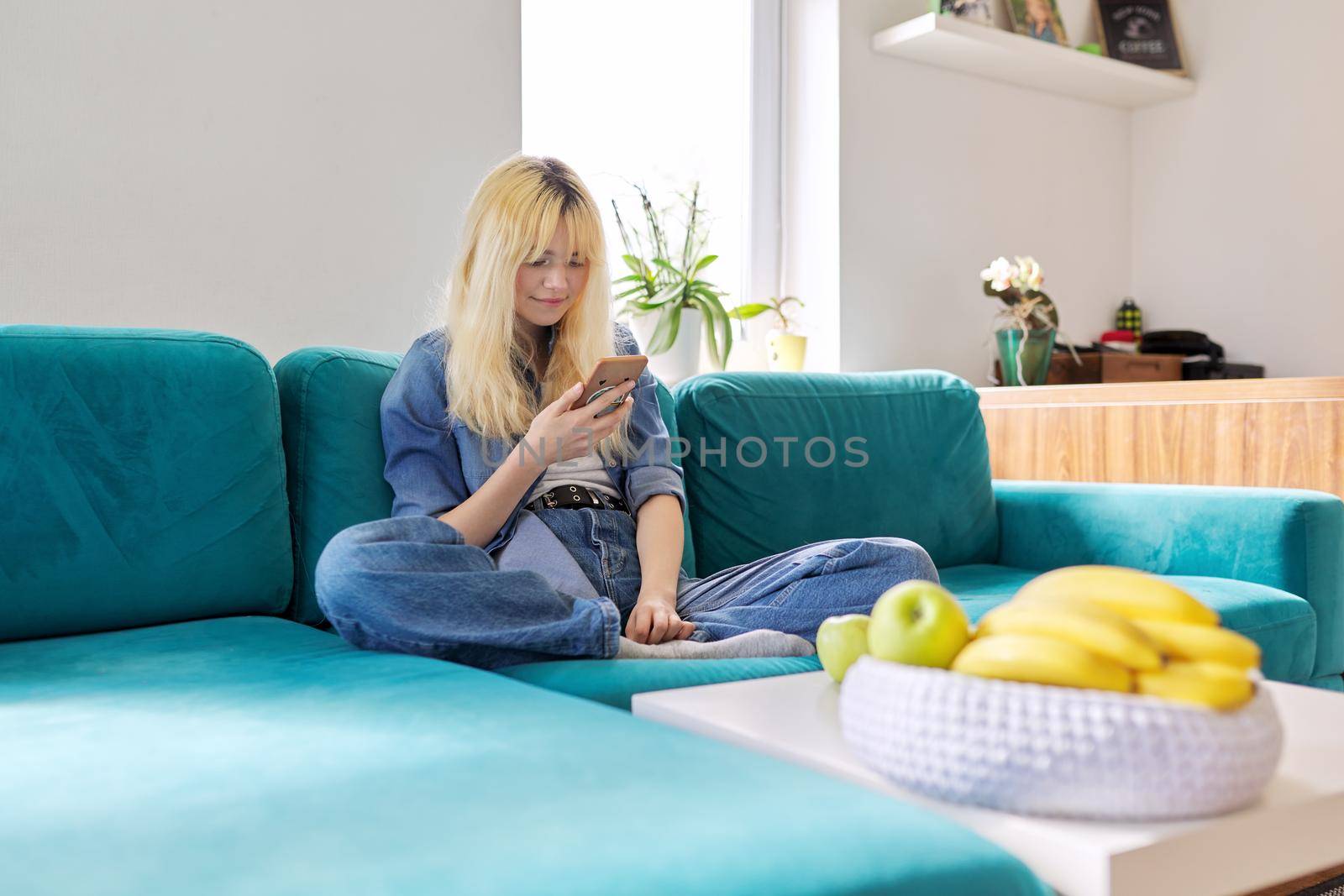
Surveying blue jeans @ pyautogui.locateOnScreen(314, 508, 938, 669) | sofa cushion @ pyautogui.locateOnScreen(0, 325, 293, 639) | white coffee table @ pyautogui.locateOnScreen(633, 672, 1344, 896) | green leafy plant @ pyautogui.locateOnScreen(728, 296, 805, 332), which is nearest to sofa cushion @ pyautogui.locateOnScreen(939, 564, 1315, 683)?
blue jeans @ pyautogui.locateOnScreen(314, 508, 938, 669)

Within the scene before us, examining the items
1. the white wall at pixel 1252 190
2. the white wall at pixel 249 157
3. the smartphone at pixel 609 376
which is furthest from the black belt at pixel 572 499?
the white wall at pixel 1252 190

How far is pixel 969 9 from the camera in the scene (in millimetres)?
2982

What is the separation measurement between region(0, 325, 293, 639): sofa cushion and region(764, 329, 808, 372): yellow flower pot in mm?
1473

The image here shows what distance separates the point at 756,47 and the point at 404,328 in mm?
1391

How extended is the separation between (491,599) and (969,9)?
237cm

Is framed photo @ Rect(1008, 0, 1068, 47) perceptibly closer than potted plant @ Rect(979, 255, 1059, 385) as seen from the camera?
No

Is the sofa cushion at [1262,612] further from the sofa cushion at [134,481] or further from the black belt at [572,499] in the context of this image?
the sofa cushion at [134,481]

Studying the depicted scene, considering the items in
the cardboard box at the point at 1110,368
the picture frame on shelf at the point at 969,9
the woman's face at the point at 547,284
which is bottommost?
the cardboard box at the point at 1110,368

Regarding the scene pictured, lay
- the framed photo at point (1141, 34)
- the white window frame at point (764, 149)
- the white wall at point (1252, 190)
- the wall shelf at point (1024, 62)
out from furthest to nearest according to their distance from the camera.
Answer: the framed photo at point (1141, 34) < the white wall at point (1252, 190) < the white window frame at point (764, 149) < the wall shelf at point (1024, 62)

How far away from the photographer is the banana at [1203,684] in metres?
0.61

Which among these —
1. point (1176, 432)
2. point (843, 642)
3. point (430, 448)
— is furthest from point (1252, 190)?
point (843, 642)

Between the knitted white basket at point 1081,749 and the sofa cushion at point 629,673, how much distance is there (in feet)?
1.80

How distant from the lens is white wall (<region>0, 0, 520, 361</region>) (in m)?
1.86

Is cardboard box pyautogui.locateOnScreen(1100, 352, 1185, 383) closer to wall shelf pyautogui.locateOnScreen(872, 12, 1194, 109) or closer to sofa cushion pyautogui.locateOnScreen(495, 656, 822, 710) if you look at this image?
wall shelf pyautogui.locateOnScreen(872, 12, 1194, 109)
